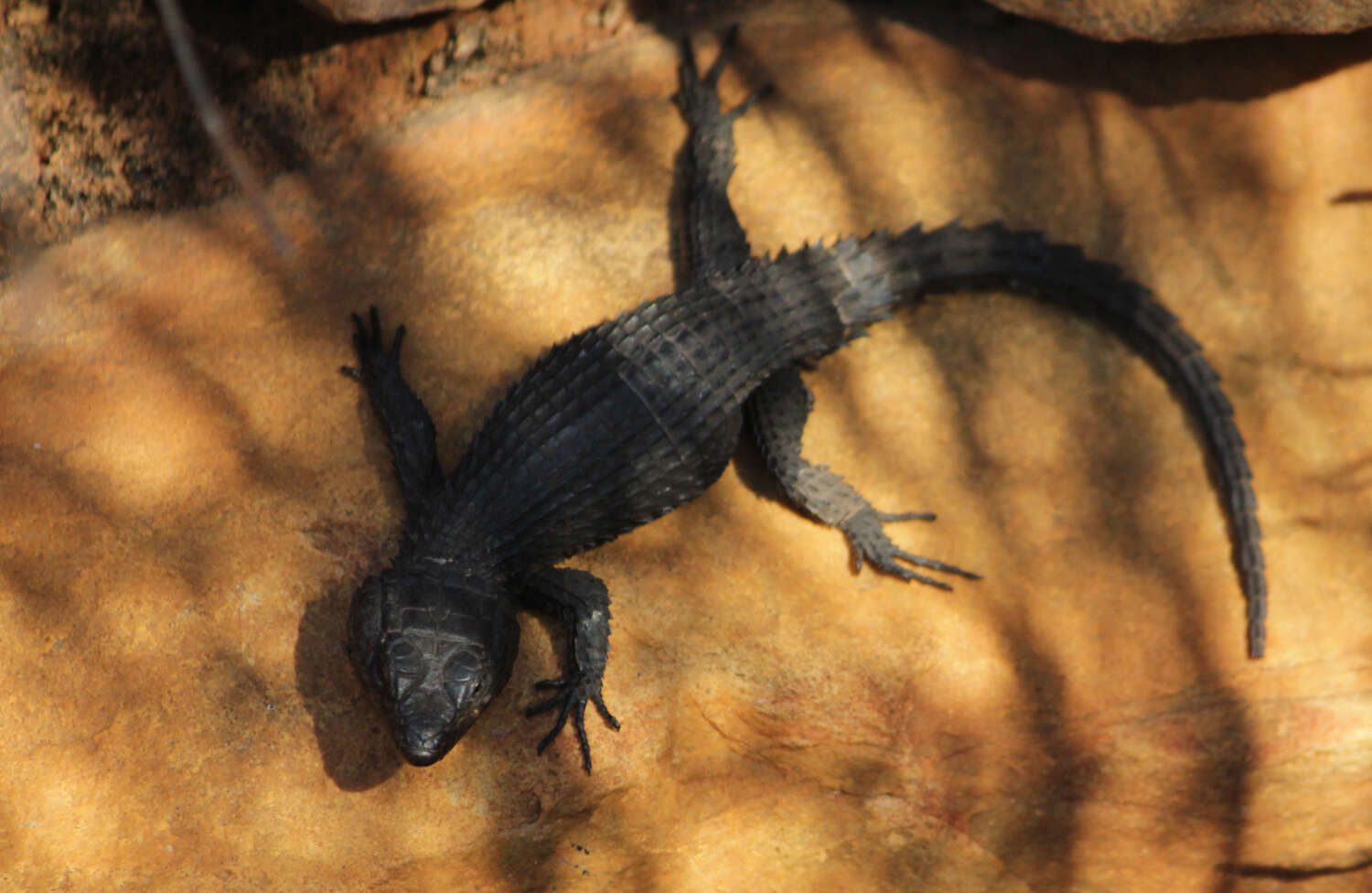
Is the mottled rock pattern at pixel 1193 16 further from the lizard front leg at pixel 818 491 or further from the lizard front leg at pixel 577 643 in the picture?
the lizard front leg at pixel 577 643

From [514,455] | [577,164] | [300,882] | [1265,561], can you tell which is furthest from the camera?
[577,164]

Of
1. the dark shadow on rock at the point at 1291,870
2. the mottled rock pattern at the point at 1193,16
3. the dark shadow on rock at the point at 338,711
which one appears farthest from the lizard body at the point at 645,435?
the mottled rock pattern at the point at 1193,16

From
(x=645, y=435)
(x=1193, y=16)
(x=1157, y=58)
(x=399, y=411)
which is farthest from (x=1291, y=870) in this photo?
(x=399, y=411)

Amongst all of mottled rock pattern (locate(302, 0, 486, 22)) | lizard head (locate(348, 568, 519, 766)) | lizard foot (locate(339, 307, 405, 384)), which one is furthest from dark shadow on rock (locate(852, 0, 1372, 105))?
lizard head (locate(348, 568, 519, 766))

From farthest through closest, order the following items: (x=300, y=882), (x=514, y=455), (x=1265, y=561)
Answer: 1. (x=1265, y=561)
2. (x=514, y=455)
3. (x=300, y=882)

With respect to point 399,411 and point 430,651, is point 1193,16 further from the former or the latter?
point 430,651

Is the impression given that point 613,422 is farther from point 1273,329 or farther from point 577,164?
point 1273,329

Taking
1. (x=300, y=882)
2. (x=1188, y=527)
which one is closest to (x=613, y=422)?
(x=300, y=882)
